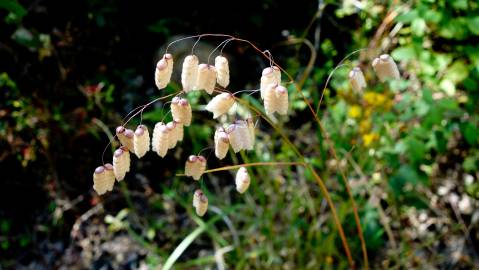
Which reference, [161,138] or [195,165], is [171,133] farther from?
[195,165]

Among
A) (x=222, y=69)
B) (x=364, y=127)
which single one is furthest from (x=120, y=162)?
(x=364, y=127)

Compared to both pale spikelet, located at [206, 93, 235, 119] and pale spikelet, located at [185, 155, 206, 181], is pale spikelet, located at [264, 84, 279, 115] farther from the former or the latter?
pale spikelet, located at [185, 155, 206, 181]

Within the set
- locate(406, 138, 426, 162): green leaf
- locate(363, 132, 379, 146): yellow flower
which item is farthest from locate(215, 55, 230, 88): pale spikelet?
locate(363, 132, 379, 146): yellow flower

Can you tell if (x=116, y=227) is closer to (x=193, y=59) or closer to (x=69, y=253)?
(x=69, y=253)

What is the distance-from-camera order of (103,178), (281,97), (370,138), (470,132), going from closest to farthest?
(281,97) → (103,178) → (470,132) → (370,138)

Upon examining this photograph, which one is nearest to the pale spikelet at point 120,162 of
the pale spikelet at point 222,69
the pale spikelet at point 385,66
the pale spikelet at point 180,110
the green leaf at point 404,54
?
the pale spikelet at point 180,110

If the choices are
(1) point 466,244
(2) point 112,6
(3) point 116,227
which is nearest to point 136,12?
(2) point 112,6
